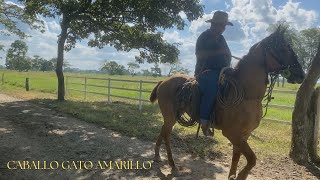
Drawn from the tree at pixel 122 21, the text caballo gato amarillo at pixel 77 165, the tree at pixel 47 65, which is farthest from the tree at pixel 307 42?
the tree at pixel 47 65

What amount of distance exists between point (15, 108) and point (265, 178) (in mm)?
11587

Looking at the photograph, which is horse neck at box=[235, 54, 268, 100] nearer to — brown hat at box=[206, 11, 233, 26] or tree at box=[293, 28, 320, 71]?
brown hat at box=[206, 11, 233, 26]

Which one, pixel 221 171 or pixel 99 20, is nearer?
pixel 221 171

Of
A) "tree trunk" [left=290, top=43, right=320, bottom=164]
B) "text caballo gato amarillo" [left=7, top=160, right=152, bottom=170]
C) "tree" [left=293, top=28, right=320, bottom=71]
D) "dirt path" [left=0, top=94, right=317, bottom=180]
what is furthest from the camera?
"tree" [left=293, top=28, right=320, bottom=71]

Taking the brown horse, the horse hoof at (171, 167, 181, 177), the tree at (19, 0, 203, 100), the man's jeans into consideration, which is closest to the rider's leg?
the man's jeans

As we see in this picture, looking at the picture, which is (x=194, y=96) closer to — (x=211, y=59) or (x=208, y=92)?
(x=208, y=92)

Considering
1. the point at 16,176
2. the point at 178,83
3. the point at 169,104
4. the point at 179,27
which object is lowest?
the point at 16,176

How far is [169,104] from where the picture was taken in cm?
696

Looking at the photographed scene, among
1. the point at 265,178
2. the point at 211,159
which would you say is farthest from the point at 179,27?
the point at 265,178

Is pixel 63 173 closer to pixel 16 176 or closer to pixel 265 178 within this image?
pixel 16 176

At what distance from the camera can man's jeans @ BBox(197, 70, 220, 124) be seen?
567 cm

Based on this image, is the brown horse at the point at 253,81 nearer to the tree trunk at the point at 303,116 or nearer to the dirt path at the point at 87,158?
the dirt path at the point at 87,158

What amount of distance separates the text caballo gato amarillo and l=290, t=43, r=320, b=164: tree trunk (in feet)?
11.2

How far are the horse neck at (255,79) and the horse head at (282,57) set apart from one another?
0.16m
